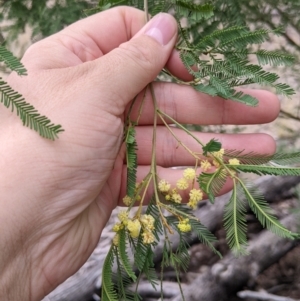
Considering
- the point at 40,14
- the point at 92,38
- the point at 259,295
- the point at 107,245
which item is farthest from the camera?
the point at 107,245

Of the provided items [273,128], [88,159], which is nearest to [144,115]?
[88,159]

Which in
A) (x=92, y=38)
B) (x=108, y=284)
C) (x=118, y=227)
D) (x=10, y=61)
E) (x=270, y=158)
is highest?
(x=10, y=61)

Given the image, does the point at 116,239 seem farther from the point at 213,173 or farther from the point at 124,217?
the point at 213,173

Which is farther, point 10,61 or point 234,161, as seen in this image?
point 234,161

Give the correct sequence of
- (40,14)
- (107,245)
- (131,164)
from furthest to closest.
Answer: (107,245), (40,14), (131,164)

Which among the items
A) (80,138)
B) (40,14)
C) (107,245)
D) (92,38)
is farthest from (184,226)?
(107,245)

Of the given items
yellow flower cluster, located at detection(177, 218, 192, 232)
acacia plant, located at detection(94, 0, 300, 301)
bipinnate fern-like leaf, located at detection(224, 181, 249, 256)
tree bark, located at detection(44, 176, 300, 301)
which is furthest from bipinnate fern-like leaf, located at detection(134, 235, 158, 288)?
tree bark, located at detection(44, 176, 300, 301)

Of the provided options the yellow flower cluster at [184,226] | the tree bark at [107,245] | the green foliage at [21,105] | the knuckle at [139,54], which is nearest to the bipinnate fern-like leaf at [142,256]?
the yellow flower cluster at [184,226]

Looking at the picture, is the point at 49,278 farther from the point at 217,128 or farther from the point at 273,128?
the point at 273,128
